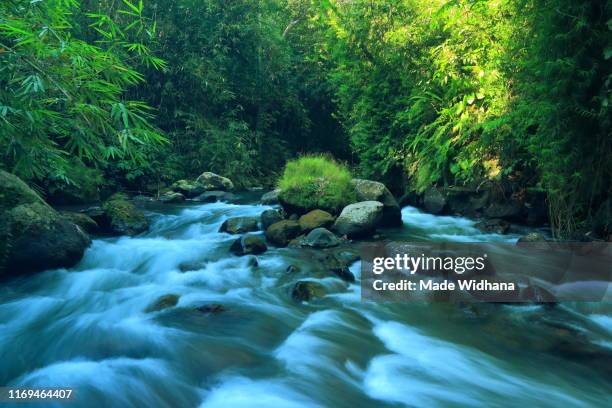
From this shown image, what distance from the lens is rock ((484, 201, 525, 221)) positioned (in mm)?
8633

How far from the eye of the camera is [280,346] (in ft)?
14.4

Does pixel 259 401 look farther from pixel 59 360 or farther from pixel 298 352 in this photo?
pixel 59 360

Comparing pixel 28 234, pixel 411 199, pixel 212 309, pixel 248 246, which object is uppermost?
pixel 28 234

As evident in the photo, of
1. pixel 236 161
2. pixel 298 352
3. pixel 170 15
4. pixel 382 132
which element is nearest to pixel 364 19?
pixel 382 132

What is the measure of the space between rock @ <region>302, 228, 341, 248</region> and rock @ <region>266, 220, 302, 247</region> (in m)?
0.33

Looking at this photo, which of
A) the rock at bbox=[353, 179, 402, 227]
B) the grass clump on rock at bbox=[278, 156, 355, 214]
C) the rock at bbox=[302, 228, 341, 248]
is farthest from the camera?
the rock at bbox=[353, 179, 402, 227]

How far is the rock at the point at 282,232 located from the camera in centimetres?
785

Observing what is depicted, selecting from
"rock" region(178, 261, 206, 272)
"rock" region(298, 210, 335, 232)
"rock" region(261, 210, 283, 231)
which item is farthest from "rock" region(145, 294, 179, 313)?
"rock" region(261, 210, 283, 231)

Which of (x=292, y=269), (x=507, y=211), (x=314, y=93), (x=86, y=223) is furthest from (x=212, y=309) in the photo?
(x=314, y=93)

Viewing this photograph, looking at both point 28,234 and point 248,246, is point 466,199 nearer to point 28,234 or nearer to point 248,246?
point 248,246

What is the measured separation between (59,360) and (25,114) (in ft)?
7.08

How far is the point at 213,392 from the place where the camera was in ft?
11.5

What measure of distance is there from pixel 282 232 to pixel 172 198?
6.10 metres

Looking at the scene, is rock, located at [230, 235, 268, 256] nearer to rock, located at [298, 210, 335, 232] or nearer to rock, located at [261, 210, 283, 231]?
rock, located at [298, 210, 335, 232]
